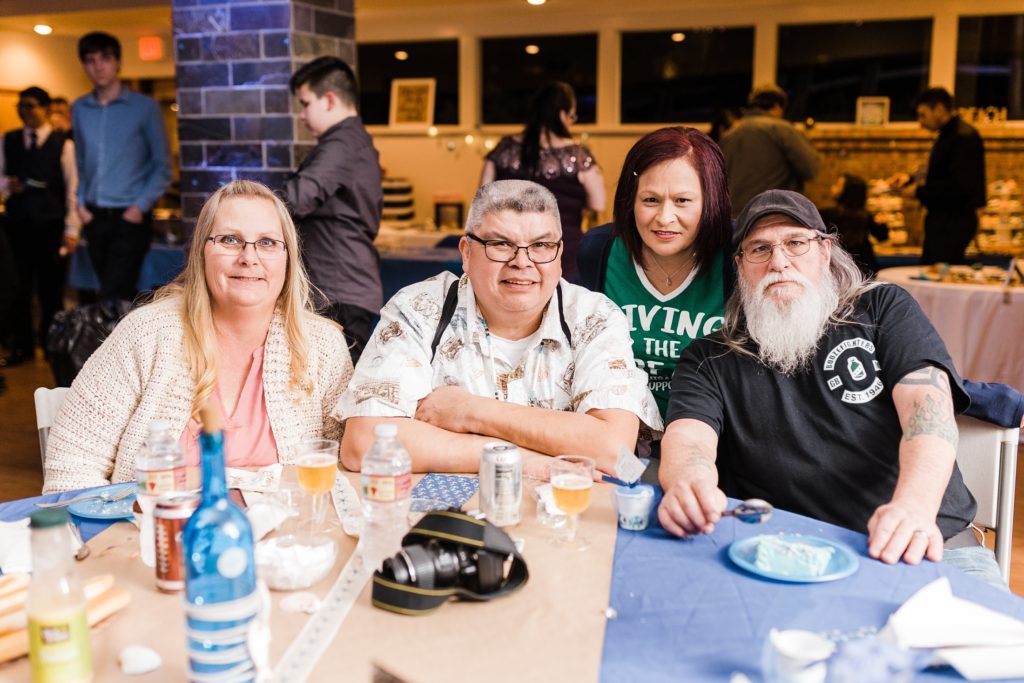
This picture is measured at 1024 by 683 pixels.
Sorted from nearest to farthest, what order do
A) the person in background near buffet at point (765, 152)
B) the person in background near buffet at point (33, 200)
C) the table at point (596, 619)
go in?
the table at point (596, 619), the person in background near buffet at point (765, 152), the person in background near buffet at point (33, 200)

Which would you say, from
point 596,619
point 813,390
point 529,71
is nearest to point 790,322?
point 813,390

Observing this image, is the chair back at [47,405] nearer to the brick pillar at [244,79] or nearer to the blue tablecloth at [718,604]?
the blue tablecloth at [718,604]

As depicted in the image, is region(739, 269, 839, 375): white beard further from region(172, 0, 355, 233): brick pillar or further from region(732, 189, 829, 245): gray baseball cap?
region(172, 0, 355, 233): brick pillar

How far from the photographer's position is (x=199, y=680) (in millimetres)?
1089

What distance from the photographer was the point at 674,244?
2.44 m

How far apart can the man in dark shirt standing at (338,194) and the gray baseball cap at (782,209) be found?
1808 mm

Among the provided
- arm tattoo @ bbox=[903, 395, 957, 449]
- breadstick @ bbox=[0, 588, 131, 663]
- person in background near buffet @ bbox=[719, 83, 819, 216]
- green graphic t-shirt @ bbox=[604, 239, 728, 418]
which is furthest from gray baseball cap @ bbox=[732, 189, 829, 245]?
person in background near buffet @ bbox=[719, 83, 819, 216]

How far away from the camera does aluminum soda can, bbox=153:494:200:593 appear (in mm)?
1341

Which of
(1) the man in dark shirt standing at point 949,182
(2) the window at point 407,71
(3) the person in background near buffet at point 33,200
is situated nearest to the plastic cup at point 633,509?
(1) the man in dark shirt standing at point 949,182

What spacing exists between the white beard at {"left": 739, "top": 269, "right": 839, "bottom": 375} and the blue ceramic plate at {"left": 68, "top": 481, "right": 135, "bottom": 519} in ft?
4.50

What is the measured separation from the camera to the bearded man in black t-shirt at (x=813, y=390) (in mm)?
1974

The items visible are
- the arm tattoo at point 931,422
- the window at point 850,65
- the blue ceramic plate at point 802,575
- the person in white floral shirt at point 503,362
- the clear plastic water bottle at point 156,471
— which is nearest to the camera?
the blue ceramic plate at point 802,575

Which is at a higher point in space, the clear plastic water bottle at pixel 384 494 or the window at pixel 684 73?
the window at pixel 684 73

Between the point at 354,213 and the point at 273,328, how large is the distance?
1.59 metres
